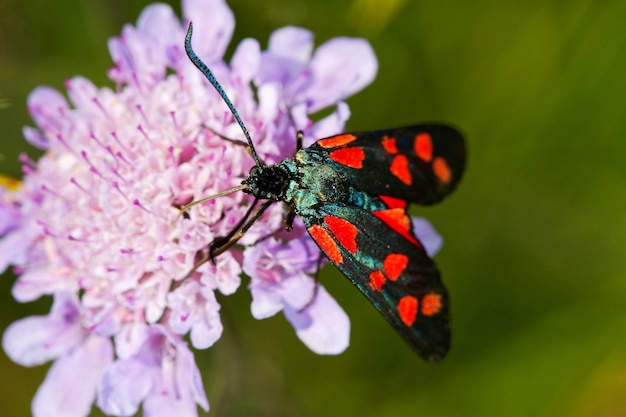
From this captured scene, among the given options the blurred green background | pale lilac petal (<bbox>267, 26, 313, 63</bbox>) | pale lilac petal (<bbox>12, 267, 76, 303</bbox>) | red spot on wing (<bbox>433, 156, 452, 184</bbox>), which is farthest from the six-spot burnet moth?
the blurred green background

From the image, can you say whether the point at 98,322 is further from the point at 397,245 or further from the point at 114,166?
the point at 397,245

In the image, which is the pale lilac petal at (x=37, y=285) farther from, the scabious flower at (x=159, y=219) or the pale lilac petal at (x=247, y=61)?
the pale lilac petal at (x=247, y=61)

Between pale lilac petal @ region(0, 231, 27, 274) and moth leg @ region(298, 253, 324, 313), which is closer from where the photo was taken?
Answer: moth leg @ region(298, 253, 324, 313)

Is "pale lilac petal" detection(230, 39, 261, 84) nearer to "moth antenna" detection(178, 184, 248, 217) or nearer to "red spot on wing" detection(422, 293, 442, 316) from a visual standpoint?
"moth antenna" detection(178, 184, 248, 217)

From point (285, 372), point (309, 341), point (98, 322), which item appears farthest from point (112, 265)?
point (285, 372)

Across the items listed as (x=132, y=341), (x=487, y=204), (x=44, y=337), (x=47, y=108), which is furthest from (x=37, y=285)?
(x=487, y=204)

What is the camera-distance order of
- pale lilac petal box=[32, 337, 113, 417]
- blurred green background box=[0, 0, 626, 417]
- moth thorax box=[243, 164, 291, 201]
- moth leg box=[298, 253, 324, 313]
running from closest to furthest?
moth thorax box=[243, 164, 291, 201] < moth leg box=[298, 253, 324, 313] < pale lilac petal box=[32, 337, 113, 417] < blurred green background box=[0, 0, 626, 417]

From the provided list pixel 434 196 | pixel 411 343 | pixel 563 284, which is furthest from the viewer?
pixel 563 284

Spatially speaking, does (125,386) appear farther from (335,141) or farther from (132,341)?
(335,141)
